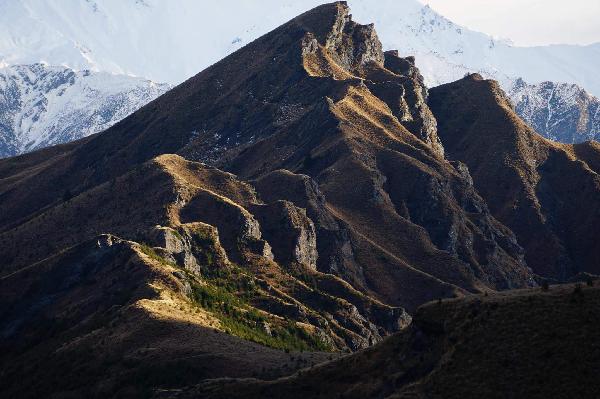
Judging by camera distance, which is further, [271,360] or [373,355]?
[271,360]

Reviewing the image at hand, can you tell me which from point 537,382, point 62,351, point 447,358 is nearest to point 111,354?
point 62,351

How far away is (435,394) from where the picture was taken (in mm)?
111625

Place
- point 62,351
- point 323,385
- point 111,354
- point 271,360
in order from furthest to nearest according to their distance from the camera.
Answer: point 62,351 → point 111,354 → point 271,360 → point 323,385

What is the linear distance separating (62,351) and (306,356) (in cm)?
4637

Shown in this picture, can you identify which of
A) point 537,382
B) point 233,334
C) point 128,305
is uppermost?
point 128,305

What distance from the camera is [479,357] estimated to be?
376 ft

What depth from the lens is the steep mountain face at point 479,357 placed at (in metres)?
108

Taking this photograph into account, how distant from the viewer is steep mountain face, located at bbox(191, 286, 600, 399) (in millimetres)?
108000

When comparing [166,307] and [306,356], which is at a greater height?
[166,307]

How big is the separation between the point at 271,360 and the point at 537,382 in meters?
60.9

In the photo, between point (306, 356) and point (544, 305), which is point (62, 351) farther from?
point (544, 305)

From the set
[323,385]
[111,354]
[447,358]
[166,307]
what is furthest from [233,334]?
[447,358]

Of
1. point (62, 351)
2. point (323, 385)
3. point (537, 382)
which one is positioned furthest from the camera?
point (62, 351)

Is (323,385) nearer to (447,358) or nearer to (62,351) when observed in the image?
(447,358)
